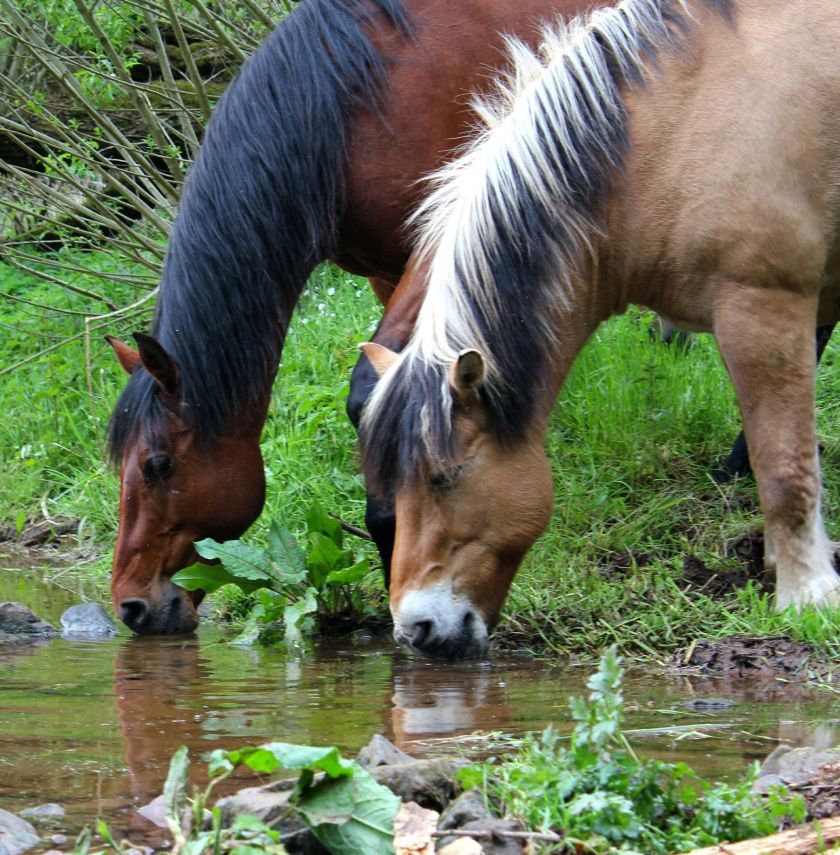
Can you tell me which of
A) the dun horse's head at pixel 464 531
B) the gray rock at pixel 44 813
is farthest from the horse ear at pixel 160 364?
the gray rock at pixel 44 813

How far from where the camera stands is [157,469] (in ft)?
16.1

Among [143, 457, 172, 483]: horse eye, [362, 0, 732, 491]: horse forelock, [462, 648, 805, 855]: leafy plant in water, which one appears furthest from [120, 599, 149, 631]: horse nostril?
[462, 648, 805, 855]: leafy plant in water

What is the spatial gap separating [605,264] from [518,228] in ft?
1.35

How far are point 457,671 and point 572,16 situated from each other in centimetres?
257

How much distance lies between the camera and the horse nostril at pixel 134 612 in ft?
16.1

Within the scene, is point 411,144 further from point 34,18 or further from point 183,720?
point 34,18

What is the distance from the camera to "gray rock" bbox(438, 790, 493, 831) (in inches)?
86.0

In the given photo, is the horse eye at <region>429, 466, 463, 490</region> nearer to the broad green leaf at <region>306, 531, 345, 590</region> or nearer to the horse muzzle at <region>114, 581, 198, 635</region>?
the broad green leaf at <region>306, 531, 345, 590</region>

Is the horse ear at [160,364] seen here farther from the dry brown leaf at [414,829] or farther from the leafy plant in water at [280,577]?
the dry brown leaf at [414,829]

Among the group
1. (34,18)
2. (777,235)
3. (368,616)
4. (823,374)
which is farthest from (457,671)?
(34,18)

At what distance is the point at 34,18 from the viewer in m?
8.08

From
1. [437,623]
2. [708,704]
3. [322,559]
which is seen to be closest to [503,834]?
[708,704]

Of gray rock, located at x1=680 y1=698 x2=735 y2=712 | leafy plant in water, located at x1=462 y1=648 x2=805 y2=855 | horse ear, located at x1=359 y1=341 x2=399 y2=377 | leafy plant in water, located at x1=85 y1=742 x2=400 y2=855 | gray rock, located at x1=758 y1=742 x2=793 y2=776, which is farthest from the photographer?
horse ear, located at x1=359 y1=341 x2=399 y2=377

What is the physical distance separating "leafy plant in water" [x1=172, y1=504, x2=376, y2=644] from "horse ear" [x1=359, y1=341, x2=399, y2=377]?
89cm
